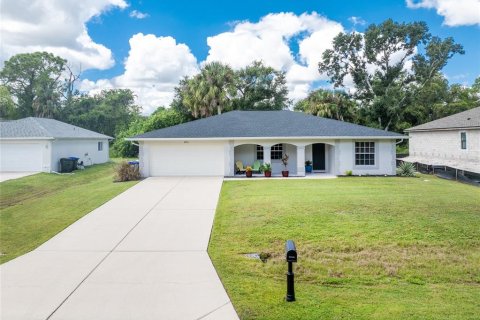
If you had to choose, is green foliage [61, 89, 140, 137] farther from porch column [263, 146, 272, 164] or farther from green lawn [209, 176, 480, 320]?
green lawn [209, 176, 480, 320]

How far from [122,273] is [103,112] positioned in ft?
163

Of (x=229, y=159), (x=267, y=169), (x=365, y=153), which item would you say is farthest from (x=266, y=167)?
(x=365, y=153)

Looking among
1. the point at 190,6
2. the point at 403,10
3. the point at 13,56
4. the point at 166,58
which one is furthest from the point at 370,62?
the point at 13,56

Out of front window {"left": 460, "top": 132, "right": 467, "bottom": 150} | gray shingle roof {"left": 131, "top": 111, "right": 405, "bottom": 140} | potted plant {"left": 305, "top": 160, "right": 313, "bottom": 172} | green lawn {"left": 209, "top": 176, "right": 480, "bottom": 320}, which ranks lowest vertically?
green lawn {"left": 209, "top": 176, "right": 480, "bottom": 320}

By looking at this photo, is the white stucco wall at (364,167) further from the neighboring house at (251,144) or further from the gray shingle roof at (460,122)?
the gray shingle roof at (460,122)

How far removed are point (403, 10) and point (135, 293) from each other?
144ft

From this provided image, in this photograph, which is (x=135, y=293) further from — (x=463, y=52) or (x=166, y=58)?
(x=463, y=52)

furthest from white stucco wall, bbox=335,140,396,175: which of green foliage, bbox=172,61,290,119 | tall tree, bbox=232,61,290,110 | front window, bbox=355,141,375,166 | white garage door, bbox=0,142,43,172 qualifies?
tall tree, bbox=232,61,290,110

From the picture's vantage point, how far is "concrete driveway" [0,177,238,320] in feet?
18.4

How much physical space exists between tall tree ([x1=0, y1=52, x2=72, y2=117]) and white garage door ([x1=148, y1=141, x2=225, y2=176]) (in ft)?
134

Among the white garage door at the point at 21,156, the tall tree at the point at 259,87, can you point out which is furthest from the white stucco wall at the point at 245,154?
the tall tree at the point at 259,87

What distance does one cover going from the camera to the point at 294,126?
2272cm

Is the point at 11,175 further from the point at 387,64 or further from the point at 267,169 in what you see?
the point at 387,64

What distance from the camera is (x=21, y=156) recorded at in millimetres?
25281
